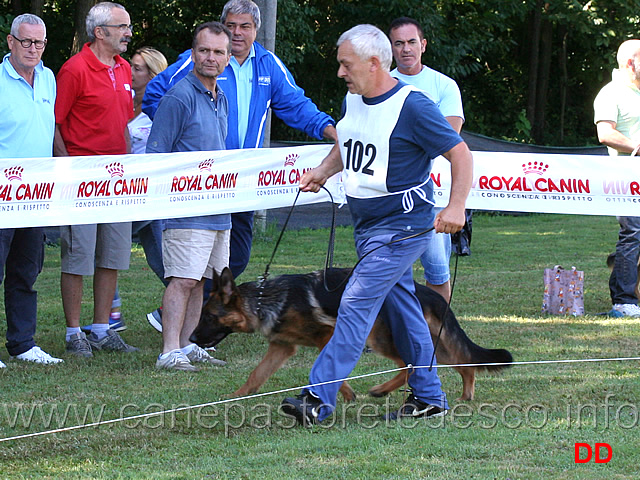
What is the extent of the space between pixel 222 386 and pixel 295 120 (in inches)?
87.9

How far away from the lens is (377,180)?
4.40m

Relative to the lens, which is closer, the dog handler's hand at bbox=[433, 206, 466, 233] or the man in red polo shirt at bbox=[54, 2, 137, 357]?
the dog handler's hand at bbox=[433, 206, 466, 233]

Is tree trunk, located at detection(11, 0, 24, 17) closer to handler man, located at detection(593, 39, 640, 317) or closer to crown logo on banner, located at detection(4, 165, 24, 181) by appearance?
crown logo on banner, located at detection(4, 165, 24, 181)

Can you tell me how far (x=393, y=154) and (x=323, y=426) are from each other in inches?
54.8

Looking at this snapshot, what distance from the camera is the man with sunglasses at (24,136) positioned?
18.7ft

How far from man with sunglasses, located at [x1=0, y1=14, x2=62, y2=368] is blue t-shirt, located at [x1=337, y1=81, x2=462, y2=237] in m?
2.34

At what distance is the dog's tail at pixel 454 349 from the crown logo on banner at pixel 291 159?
7.79 ft

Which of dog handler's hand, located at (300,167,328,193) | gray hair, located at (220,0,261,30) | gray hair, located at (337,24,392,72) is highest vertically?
gray hair, located at (220,0,261,30)

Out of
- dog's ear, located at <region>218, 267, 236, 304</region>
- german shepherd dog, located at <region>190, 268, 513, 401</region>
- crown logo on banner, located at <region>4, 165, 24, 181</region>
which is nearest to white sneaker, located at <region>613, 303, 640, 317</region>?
german shepherd dog, located at <region>190, 268, 513, 401</region>

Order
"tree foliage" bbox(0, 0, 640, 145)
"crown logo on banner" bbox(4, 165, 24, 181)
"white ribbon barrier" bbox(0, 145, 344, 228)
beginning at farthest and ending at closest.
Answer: "tree foliage" bbox(0, 0, 640, 145), "white ribbon barrier" bbox(0, 145, 344, 228), "crown logo on banner" bbox(4, 165, 24, 181)

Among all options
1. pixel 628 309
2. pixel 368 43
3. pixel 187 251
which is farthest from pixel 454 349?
pixel 628 309

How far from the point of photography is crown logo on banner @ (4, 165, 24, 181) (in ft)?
18.5

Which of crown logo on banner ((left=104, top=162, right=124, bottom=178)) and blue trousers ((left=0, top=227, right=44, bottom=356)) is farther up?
crown logo on banner ((left=104, top=162, right=124, bottom=178))

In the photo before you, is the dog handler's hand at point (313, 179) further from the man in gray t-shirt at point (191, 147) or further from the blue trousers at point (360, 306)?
the man in gray t-shirt at point (191, 147)
